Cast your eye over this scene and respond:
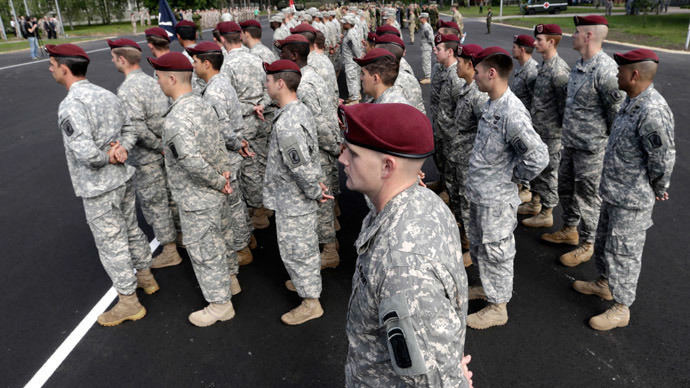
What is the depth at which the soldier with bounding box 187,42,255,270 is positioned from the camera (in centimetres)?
436

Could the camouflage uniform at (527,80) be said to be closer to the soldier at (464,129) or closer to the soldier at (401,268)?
the soldier at (464,129)

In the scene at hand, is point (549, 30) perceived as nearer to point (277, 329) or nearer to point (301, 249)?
point (301, 249)

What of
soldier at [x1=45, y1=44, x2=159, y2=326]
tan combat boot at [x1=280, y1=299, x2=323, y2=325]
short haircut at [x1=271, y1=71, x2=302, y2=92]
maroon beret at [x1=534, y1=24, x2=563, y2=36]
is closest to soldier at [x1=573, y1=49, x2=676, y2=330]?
maroon beret at [x1=534, y1=24, x2=563, y2=36]

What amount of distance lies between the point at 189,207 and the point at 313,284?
1.26m

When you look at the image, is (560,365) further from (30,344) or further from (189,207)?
(30,344)

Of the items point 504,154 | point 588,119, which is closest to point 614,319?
point 504,154

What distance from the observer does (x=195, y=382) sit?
Answer: 10.8 feet

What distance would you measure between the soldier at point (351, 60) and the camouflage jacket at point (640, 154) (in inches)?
321

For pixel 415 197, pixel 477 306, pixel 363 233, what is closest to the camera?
pixel 415 197

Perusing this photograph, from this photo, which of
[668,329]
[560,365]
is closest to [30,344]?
[560,365]

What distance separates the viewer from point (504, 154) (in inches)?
139

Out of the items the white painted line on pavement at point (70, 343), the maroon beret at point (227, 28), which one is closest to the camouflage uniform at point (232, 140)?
the white painted line on pavement at point (70, 343)

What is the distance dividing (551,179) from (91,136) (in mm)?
4945

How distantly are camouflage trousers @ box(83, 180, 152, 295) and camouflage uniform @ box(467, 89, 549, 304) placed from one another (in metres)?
3.10
